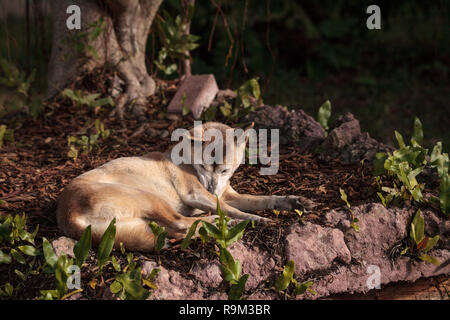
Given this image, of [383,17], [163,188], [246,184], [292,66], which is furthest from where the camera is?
[383,17]

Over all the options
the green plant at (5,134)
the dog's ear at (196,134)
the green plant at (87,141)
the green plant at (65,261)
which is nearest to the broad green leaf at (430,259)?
the dog's ear at (196,134)

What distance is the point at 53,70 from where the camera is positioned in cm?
613

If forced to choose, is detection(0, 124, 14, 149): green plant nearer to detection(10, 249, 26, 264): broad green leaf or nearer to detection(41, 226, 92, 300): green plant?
detection(10, 249, 26, 264): broad green leaf

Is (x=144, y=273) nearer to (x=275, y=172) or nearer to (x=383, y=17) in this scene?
(x=275, y=172)

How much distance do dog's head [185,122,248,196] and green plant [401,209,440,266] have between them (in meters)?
1.43

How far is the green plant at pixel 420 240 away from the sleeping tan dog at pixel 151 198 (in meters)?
0.81

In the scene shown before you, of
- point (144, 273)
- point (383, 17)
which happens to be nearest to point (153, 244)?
point (144, 273)

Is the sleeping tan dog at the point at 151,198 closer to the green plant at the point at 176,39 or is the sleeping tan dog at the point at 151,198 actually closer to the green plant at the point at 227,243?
the green plant at the point at 227,243

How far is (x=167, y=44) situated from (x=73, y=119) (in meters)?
1.45

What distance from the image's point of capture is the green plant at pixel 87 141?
494 cm

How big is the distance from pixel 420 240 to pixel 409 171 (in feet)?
1.90

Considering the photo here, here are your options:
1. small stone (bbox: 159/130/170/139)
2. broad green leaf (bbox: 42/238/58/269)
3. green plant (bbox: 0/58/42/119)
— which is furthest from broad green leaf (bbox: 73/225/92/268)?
green plant (bbox: 0/58/42/119)

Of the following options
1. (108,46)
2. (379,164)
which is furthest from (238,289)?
(108,46)

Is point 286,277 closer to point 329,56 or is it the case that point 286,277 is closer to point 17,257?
point 17,257
